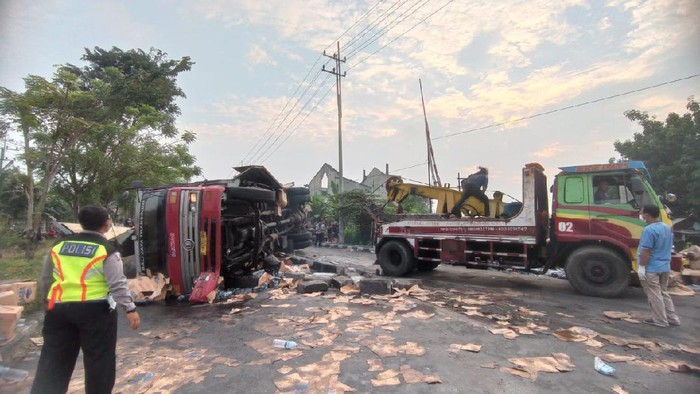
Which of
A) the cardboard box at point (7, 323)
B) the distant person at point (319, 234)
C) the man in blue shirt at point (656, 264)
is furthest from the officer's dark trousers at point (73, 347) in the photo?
the distant person at point (319, 234)

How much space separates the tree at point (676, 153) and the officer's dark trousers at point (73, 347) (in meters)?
16.7

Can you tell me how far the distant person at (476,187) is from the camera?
826cm

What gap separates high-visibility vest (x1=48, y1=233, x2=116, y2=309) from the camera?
8.64 feet

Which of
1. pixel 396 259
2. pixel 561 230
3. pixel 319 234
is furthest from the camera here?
pixel 319 234

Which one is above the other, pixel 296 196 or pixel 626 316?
pixel 296 196

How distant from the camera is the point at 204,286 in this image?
600cm

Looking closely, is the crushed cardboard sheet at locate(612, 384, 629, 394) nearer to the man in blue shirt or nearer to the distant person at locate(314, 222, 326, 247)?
the man in blue shirt

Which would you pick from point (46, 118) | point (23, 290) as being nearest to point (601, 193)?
point (23, 290)

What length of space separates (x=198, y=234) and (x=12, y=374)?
296cm

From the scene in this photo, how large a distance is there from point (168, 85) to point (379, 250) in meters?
14.8

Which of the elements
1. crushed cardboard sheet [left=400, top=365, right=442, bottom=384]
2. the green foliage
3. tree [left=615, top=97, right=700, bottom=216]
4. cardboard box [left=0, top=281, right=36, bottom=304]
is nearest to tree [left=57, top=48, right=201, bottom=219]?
the green foliage

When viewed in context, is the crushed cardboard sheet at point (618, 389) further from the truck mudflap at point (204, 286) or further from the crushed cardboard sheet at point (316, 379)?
the truck mudflap at point (204, 286)

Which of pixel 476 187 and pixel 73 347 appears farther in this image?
pixel 476 187

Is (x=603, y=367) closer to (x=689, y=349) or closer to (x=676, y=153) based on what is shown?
(x=689, y=349)
